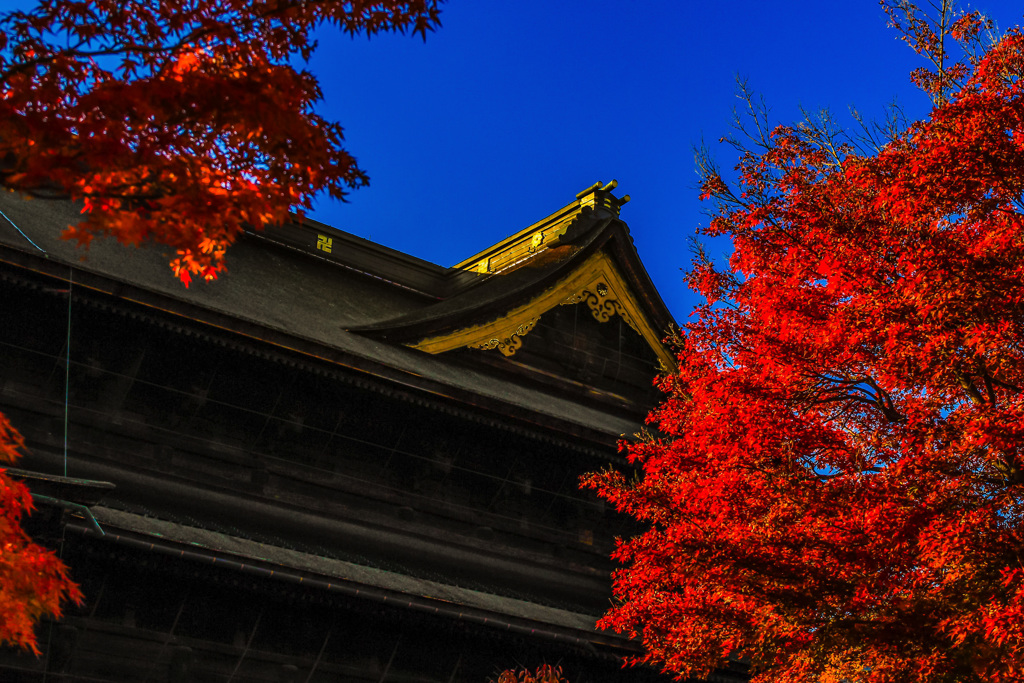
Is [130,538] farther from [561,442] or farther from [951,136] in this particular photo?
[951,136]

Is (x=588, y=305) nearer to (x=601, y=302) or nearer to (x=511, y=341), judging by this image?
(x=601, y=302)

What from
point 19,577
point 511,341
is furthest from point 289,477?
point 19,577

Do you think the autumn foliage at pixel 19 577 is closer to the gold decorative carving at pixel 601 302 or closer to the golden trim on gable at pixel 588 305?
the golden trim on gable at pixel 588 305

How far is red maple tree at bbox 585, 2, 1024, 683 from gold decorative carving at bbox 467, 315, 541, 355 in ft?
14.2

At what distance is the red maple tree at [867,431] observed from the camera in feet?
25.1

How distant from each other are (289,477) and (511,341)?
4771 millimetres

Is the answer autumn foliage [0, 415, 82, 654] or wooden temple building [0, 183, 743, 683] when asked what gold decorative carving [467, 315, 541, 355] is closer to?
wooden temple building [0, 183, 743, 683]

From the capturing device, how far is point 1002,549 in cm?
751

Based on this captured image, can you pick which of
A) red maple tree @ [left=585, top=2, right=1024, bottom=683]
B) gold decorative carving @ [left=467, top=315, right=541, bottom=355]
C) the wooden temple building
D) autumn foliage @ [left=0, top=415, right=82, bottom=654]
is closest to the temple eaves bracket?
gold decorative carving @ [left=467, top=315, right=541, bottom=355]

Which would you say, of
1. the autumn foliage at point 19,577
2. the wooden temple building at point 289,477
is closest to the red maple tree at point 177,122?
the autumn foliage at point 19,577

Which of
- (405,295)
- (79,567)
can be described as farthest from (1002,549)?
(405,295)

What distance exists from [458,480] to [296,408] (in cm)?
254

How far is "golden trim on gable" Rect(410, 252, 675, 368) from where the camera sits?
1415cm

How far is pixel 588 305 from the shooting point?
15.6m
